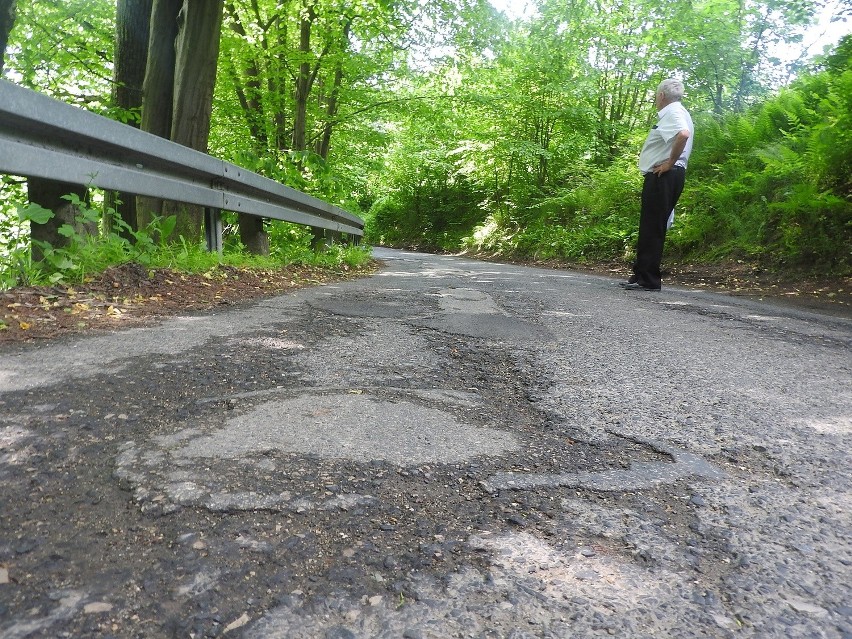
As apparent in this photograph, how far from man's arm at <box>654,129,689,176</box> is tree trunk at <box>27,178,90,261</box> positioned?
5.36 m

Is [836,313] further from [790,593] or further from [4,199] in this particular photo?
[4,199]

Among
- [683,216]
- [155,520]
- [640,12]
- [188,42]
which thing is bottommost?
[155,520]

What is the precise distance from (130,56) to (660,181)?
684cm

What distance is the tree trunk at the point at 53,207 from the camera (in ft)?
11.7

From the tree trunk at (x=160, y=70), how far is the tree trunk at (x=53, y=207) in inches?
136

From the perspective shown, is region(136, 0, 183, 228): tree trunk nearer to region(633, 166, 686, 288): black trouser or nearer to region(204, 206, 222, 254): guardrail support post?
region(204, 206, 222, 254): guardrail support post

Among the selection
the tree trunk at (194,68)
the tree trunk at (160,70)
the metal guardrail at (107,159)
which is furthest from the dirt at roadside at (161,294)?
the tree trunk at (160,70)

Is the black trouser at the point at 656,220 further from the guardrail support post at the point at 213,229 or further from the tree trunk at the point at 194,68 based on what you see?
the tree trunk at the point at 194,68

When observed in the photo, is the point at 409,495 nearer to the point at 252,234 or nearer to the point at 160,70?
the point at 252,234

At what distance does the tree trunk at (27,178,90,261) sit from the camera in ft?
11.7

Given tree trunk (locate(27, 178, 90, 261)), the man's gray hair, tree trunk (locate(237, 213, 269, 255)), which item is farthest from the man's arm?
tree trunk (locate(27, 178, 90, 261))

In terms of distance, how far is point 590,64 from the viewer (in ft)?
52.9

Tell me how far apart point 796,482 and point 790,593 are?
0.55 m

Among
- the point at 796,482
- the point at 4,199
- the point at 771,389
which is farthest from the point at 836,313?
the point at 4,199
